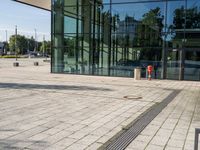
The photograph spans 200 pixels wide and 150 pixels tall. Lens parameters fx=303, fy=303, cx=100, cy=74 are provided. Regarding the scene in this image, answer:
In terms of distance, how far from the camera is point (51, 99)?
12.2 m

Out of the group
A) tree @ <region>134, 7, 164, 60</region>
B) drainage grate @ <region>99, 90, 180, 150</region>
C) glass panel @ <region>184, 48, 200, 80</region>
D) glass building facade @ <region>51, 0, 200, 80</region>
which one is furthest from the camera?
tree @ <region>134, 7, 164, 60</region>

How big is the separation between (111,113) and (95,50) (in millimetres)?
16342

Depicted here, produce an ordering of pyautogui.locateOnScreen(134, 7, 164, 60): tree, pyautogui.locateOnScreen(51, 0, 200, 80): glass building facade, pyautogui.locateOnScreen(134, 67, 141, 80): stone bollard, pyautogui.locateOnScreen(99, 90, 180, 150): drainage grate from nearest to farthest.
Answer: pyautogui.locateOnScreen(99, 90, 180, 150): drainage grate
pyautogui.locateOnScreen(134, 67, 141, 80): stone bollard
pyautogui.locateOnScreen(51, 0, 200, 80): glass building facade
pyautogui.locateOnScreen(134, 7, 164, 60): tree

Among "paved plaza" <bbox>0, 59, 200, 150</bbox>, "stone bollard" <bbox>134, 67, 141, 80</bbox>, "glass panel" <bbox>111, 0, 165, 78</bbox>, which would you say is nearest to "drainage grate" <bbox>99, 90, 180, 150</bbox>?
"paved plaza" <bbox>0, 59, 200, 150</bbox>

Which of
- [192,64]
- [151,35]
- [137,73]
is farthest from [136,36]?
[192,64]

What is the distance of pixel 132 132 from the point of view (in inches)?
293

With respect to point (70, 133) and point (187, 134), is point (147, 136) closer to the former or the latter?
point (187, 134)

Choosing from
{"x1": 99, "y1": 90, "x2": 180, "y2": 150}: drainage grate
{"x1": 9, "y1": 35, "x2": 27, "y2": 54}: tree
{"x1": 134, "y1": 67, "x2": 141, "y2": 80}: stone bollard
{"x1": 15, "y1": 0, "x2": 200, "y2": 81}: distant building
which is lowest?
{"x1": 99, "y1": 90, "x2": 180, "y2": 150}: drainage grate

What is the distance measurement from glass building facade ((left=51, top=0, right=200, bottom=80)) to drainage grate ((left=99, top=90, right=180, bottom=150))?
12833 mm

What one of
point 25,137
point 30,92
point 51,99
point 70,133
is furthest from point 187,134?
point 30,92

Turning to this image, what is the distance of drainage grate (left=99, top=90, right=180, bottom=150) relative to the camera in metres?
6.41

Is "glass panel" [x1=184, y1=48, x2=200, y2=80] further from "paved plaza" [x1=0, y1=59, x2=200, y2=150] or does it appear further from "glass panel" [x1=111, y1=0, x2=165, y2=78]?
"paved plaza" [x1=0, y1=59, x2=200, y2=150]

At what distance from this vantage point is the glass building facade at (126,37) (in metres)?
22.9

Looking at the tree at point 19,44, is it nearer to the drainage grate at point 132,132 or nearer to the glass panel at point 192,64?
the glass panel at point 192,64
